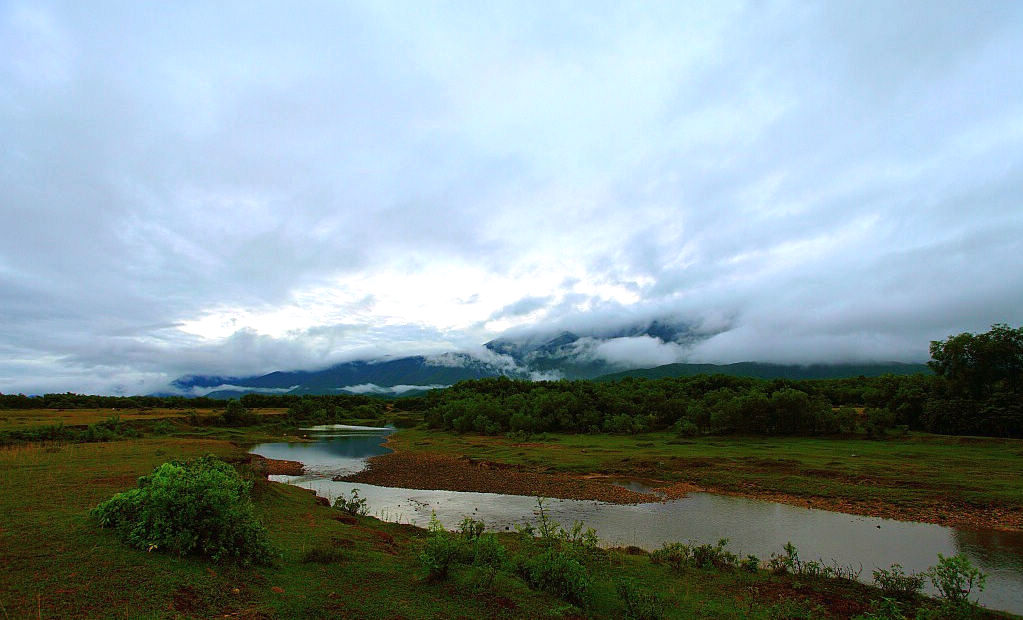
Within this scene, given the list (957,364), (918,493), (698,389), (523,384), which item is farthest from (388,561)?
(523,384)

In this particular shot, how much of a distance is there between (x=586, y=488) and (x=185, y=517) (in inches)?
1323

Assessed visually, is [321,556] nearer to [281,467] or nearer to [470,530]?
[470,530]

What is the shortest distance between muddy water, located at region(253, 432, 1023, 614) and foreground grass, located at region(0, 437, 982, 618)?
645cm

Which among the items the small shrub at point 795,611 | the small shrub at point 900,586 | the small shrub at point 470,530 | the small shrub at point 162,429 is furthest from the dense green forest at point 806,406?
the small shrub at point 470,530

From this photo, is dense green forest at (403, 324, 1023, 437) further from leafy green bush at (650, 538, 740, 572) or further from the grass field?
the grass field

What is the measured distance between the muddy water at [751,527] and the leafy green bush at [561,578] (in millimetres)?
11505

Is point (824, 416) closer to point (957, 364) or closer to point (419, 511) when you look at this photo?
point (957, 364)

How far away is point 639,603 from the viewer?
1312 cm

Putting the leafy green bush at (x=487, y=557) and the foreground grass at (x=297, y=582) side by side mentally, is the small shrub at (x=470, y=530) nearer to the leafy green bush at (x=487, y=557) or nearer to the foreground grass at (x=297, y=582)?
the leafy green bush at (x=487, y=557)

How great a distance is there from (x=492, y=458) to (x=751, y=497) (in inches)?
1188

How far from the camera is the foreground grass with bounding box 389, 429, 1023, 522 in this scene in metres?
33.9

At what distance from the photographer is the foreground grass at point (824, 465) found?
33.9m

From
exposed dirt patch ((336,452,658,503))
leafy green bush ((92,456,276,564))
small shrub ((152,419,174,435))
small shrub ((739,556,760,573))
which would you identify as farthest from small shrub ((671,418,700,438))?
small shrub ((152,419,174,435))

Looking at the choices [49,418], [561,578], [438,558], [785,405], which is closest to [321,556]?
[438,558]
